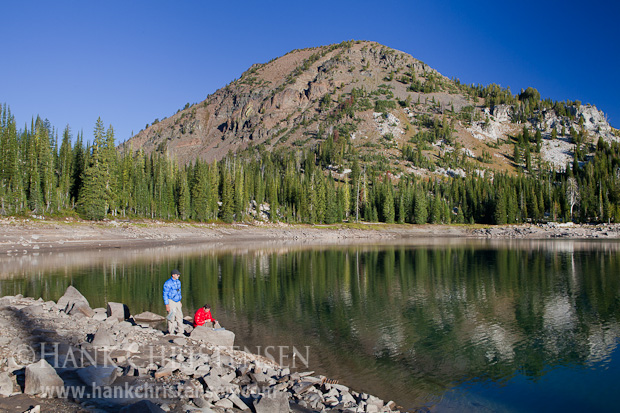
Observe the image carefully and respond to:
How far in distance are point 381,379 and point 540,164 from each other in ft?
648

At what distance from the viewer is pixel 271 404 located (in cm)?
813

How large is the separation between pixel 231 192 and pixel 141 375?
8687 cm

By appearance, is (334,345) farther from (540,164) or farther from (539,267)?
(540,164)

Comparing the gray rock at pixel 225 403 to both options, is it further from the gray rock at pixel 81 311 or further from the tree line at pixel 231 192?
the tree line at pixel 231 192

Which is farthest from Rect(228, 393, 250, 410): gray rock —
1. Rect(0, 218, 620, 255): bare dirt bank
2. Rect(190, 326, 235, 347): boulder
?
Rect(0, 218, 620, 255): bare dirt bank

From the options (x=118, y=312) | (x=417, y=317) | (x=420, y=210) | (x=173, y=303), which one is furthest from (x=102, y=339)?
(x=420, y=210)

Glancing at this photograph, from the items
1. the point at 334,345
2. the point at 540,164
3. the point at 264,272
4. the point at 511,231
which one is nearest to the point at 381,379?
the point at 334,345

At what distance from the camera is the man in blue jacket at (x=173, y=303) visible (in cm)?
1405

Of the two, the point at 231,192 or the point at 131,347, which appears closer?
the point at 131,347

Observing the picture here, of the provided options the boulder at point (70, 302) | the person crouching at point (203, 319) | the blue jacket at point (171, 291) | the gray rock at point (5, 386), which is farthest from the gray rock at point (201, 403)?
the boulder at point (70, 302)

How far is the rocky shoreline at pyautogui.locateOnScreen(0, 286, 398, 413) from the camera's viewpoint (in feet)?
24.8

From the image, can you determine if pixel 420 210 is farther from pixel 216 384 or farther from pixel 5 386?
pixel 5 386

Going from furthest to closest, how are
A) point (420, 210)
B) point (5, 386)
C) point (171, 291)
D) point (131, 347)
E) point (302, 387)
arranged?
point (420, 210)
point (171, 291)
point (131, 347)
point (302, 387)
point (5, 386)

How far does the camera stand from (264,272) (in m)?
34.9
